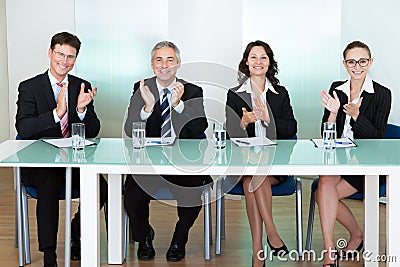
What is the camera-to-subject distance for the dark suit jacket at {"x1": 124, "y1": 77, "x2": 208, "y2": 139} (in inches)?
192

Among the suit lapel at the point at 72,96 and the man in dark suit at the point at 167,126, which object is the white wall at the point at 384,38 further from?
the suit lapel at the point at 72,96

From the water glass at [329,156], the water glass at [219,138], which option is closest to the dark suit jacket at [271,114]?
the water glass at [219,138]

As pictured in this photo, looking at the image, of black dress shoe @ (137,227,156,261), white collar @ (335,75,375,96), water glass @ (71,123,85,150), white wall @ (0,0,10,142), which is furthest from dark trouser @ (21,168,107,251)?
white wall @ (0,0,10,142)

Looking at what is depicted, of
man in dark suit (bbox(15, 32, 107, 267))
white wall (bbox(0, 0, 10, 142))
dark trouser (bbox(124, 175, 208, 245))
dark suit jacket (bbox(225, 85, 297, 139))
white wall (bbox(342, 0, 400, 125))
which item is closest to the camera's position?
man in dark suit (bbox(15, 32, 107, 267))

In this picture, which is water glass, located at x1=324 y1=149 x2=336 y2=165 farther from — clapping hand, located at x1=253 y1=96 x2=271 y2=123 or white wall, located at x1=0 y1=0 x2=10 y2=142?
white wall, located at x1=0 y1=0 x2=10 y2=142

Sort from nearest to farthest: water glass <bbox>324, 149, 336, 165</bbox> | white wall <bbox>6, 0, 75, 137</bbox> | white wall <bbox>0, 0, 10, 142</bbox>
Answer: water glass <bbox>324, 149, 336, 165</bbox> < white wall <bbox>6, 0, 75, 137</bbox> < white wall <bbox>0, 0, 10, 142</bbox>

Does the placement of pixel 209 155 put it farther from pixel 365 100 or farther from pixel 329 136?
pixel 365 100

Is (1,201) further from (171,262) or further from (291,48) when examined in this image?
(291,48)

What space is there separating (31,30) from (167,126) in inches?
92.2

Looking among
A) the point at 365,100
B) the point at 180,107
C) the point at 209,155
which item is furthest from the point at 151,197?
the point at 365,100

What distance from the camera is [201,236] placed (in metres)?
5.20

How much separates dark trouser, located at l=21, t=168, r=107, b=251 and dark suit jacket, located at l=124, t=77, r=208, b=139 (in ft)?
2.00

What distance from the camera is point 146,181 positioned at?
4605 millimetres

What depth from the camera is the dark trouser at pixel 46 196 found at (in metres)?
4.37
